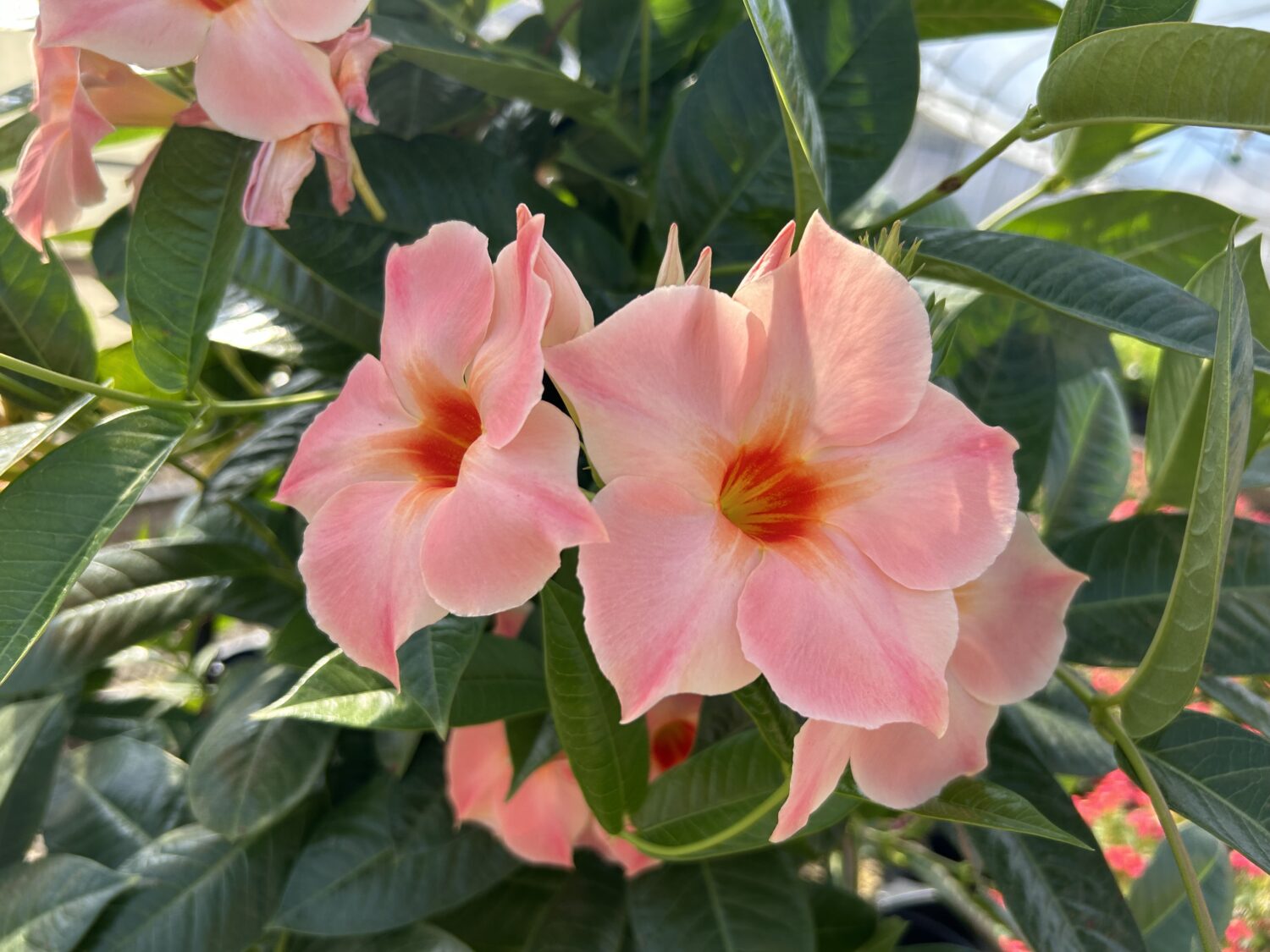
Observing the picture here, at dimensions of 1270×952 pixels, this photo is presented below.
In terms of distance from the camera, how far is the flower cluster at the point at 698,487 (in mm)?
264

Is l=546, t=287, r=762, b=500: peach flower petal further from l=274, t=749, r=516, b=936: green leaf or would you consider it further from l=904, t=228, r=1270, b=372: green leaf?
l=274, t=749, r=516, b=936: green leaf

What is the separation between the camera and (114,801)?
0.59 meters

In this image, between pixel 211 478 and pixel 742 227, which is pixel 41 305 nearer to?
pixel 211 478

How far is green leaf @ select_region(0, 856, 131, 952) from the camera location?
484mm

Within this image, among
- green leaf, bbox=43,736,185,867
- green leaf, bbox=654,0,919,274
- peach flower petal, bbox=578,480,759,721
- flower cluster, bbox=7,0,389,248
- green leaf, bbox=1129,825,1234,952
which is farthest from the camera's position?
green leaf, bbox=1129,825,1234,952

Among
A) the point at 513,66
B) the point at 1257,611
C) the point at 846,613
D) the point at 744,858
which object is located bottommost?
the point at 744,858

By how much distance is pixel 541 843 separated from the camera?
1.67ft

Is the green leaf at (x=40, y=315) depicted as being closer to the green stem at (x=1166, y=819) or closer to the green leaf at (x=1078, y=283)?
the green leaf at (x=1078, y=283)

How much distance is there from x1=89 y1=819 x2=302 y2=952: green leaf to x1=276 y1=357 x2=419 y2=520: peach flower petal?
12.3 inches

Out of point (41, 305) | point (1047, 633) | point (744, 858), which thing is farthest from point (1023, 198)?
point (41, 305)

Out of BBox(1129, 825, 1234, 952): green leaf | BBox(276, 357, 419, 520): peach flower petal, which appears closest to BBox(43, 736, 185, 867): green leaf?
BBox(276, 357, 419, 520): peach flower petal

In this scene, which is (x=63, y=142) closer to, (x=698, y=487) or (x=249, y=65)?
(x=249, y=65)

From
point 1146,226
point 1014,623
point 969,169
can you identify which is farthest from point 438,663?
point 1146,226

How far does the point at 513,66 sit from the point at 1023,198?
316 mm
